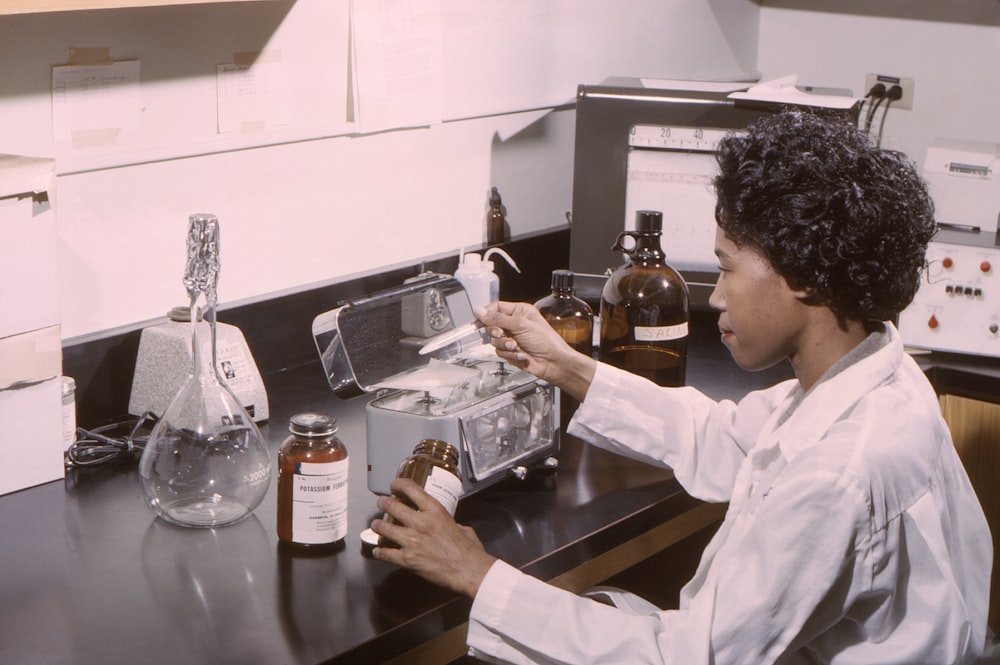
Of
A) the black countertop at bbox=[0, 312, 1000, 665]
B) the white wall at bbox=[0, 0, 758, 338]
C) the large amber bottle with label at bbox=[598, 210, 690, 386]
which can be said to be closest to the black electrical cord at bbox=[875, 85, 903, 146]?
the white wall at bbox=[0, 0, 758, 338]

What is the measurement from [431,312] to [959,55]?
193 centimetres

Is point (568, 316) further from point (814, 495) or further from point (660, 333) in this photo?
point (814, 495)

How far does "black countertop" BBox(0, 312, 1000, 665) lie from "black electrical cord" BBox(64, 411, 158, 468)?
0.8 inches

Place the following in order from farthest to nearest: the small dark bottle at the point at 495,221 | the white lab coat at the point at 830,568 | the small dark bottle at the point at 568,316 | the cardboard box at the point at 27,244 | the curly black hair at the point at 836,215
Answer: the small dark bottle at the point at 495,221
the small dark bottle at the point at 568,316
the cardboard box at the point at 27,244
the curly black hair at the point at 836,215
the white lab coat at the point at 830,568

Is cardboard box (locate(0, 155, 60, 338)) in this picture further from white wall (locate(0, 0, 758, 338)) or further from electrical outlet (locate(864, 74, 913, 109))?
electrical outlet (locate(864, 74, 913, 109))

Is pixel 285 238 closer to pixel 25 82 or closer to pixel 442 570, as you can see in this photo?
pixel 25 82

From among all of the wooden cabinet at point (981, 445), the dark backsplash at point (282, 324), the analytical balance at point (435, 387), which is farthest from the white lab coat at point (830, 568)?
the wooden cabinet at point (981, 445)

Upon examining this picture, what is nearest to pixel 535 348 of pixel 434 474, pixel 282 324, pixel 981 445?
pixel 434 474

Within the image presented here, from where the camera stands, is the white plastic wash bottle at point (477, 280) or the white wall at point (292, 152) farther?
the white plastic wash bottle at point (477, 280)

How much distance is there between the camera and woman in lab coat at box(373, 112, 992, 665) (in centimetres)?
115

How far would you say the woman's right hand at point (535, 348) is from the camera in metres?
1.71

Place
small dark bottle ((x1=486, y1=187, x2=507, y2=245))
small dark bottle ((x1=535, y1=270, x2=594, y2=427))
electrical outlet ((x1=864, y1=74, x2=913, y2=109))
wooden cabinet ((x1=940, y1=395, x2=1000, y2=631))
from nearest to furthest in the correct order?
small dark bottle ((x1=535, y1=270, x2=594, y2=427))
wooden cabinet ((x1=940, y1=395, x2=1000, y2=631))
small dark bottle ((x1=486, y1=187, x2=507, y2=245))
electrical outlet ((x1=864, y1=74, x2=913, y2=109))

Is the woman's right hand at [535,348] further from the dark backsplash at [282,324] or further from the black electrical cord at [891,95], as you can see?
the black electrical cord at [891,95]

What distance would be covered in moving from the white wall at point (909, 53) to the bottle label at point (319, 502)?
2330 mm
